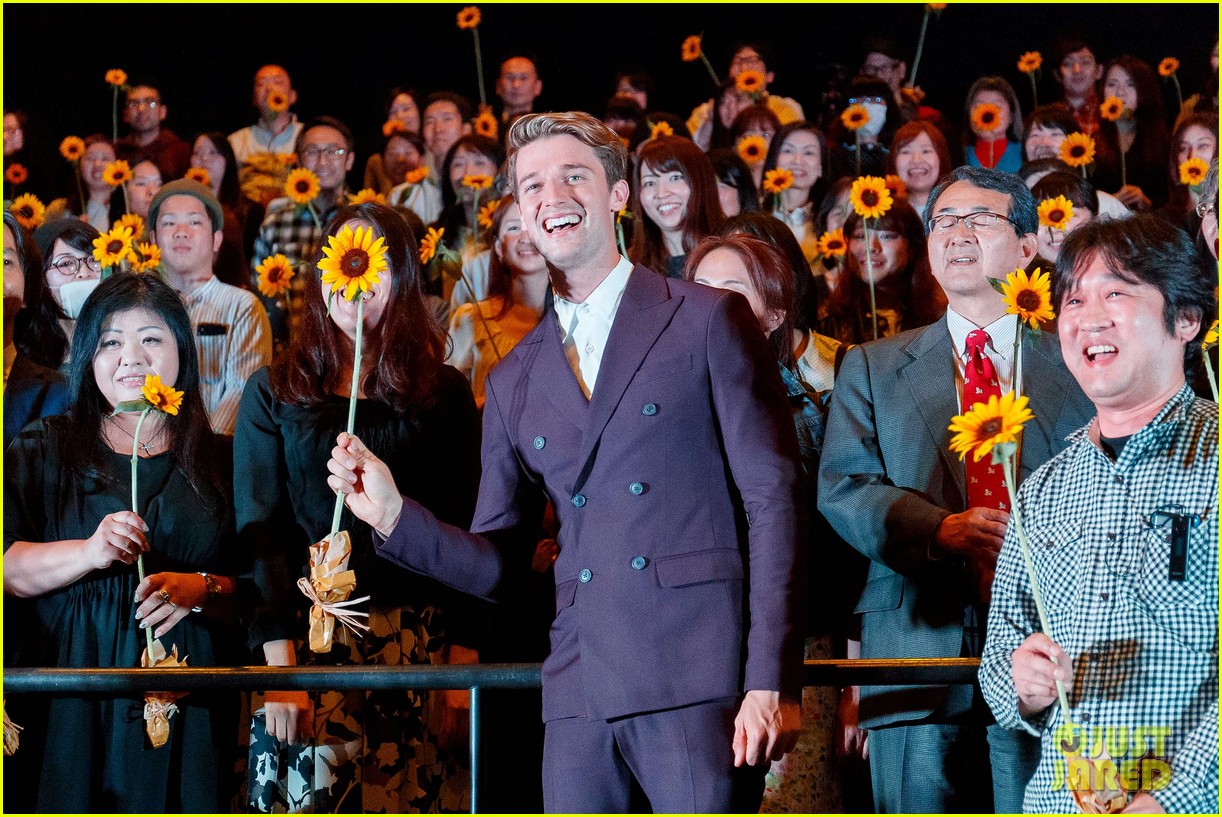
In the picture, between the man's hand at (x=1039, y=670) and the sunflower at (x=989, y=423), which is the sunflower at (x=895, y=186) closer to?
the sunflower at (x=989, y=423)

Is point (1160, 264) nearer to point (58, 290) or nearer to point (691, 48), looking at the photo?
point (58, 290)

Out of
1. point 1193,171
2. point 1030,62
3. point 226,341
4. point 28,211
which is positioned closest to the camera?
point 226,341

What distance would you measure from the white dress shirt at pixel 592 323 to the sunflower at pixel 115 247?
2.35m

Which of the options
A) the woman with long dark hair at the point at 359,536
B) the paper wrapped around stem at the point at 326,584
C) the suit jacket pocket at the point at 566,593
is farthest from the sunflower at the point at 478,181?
the suit jacket pocket at the point at 566,593

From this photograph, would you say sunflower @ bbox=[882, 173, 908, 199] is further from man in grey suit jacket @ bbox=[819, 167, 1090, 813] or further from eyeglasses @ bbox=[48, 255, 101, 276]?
eyeglasses @ bbox=[48, 255, 101, 276]

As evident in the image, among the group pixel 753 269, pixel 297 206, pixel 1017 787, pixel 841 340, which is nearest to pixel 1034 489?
pixel 1017 787

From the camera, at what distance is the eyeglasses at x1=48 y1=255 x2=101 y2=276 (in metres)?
5.15

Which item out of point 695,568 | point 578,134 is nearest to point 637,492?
point 695,568

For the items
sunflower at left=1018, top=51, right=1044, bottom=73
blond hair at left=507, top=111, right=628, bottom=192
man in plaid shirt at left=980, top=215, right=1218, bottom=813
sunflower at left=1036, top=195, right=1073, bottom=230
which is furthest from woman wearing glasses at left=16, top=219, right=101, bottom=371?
sunflower at left=1018, top=51, right=1044, bottom=73

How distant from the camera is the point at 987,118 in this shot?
22.2ft

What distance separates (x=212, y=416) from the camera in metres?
4.75

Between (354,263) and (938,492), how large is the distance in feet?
4.75

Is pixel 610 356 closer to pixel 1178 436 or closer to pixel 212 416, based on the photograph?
pixel 1178 436

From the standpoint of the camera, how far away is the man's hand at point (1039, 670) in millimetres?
2309
